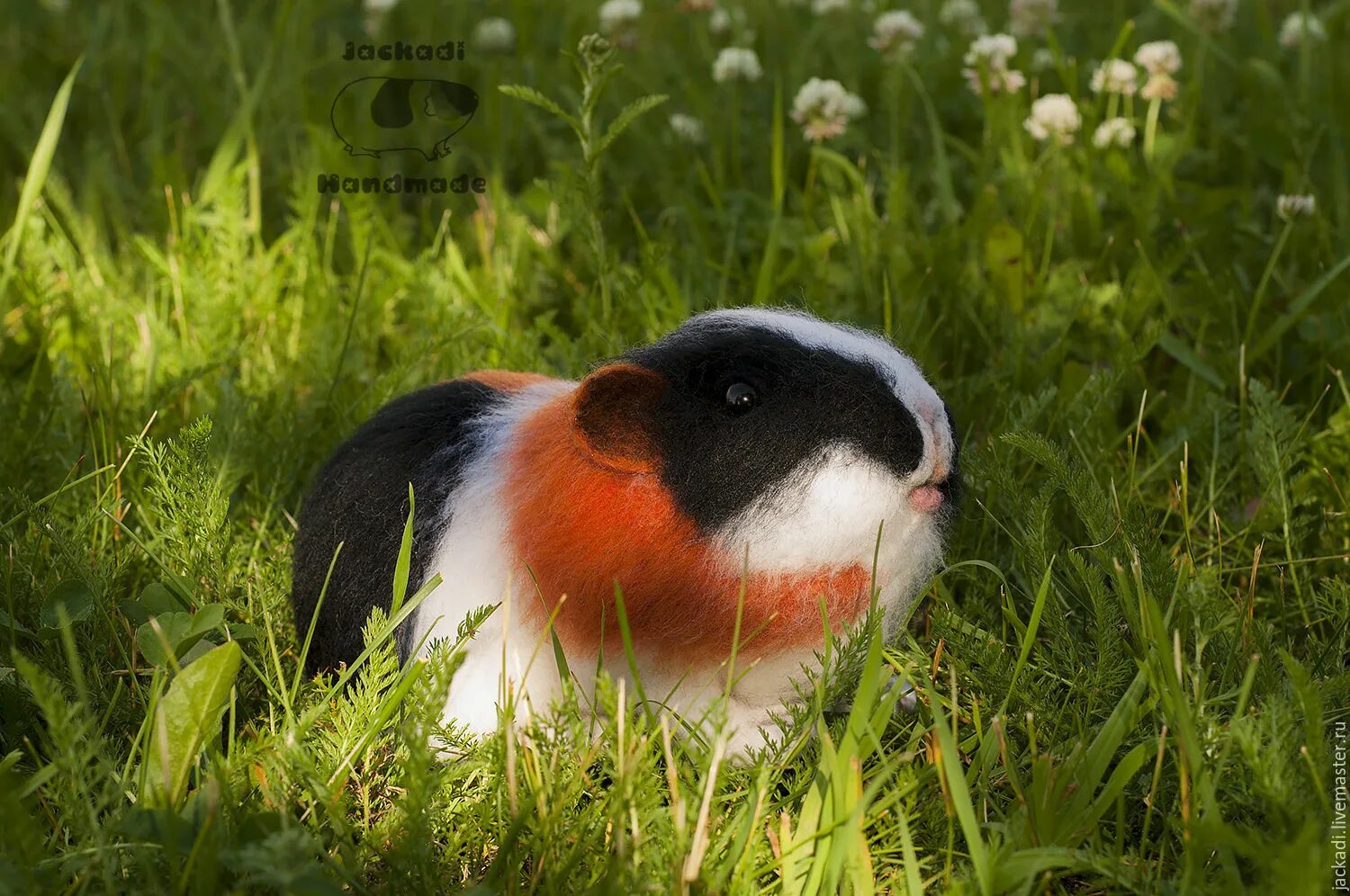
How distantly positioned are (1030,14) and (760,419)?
3547 mm

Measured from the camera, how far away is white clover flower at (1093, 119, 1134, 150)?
166 inches

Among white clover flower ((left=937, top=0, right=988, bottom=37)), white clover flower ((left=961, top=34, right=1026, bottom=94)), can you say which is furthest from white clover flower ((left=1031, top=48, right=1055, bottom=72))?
white clover flower ((left=961, top=34, right=1026, bottom=94))

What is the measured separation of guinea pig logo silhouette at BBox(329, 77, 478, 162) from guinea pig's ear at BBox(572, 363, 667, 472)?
99.9 inches

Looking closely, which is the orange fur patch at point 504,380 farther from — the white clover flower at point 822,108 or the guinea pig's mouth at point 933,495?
the white clover flower at point 822,108

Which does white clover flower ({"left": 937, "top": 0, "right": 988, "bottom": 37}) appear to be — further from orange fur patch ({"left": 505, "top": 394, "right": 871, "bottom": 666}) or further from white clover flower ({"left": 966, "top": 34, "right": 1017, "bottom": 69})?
orange fur patch ({"left": 505, "top": 394, "right": 871, "bottom": 666})

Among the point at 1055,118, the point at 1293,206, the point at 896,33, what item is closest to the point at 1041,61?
the point at 896,33

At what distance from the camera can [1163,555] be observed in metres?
2.29

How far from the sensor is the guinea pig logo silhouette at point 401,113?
4637 millimetres

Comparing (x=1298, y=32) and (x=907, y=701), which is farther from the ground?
(x=1298, y=32)

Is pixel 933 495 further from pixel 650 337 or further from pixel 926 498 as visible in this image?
pixel 650 337

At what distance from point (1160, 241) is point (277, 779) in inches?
127

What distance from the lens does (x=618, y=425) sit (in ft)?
6.84

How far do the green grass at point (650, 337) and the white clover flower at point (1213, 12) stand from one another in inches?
10.8

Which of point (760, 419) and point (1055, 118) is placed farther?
point (1055, 118)
